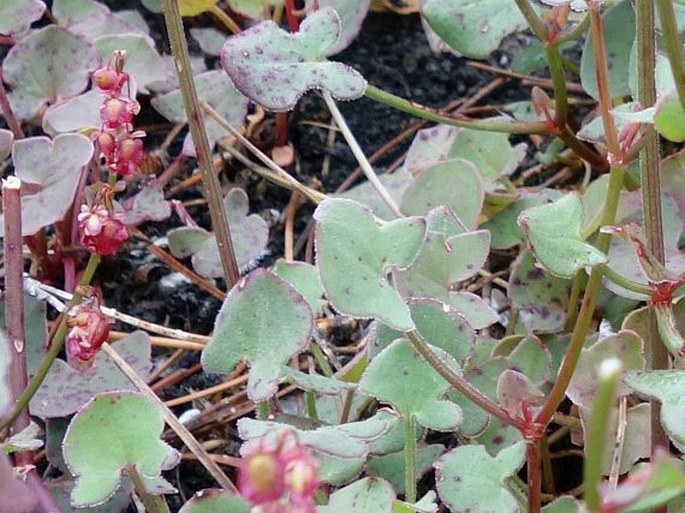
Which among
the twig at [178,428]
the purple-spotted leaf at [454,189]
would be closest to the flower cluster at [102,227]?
the twig at [178,428]

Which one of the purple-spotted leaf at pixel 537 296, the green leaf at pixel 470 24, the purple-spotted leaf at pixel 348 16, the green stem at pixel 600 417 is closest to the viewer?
the green stem at pixel 600 417

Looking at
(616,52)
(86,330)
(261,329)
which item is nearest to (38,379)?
(86,330)

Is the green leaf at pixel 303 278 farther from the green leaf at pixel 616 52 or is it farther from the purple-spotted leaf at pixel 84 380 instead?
the green leaf at pixel 616 52

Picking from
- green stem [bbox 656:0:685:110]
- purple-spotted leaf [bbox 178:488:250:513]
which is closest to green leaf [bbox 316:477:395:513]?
purple-spotted leaf [bbox 178:488:250:513]

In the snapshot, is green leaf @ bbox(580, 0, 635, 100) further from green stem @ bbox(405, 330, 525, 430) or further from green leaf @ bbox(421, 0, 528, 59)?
green stem @ bbox(405, 330, 525, 430)

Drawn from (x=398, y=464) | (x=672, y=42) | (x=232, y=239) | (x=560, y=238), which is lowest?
(x=398, y=464)

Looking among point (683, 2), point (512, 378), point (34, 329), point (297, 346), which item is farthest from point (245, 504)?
point (683, 2)

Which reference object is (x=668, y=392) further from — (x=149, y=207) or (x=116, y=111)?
(x=149, y=207)

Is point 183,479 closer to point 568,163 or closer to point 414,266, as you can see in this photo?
point 414,266
